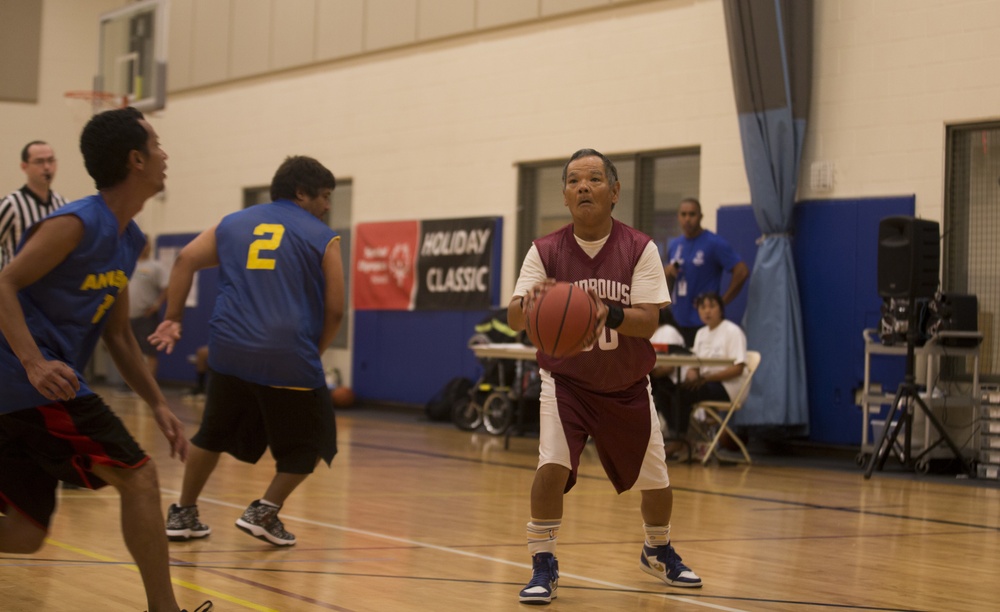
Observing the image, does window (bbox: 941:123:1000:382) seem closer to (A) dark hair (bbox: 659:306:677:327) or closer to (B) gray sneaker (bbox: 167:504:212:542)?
(A) dark hair (bbox: 659:306:677:327)

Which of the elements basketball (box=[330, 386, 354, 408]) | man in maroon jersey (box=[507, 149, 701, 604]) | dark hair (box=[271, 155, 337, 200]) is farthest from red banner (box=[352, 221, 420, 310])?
man in maroon jersey (box=[507, 149, 701, 604])

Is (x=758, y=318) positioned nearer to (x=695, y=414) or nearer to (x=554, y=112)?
(x=695, y=414)

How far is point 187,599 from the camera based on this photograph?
3975 mm

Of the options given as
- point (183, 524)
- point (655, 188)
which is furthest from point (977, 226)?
point (183, 524)

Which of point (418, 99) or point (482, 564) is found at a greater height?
point (418, 99)

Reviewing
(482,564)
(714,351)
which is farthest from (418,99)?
(482,564)

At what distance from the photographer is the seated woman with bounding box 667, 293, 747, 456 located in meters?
9.29

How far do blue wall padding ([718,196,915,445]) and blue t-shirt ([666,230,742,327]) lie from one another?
2.22ft

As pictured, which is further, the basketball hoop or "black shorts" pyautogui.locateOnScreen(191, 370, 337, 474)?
the basketball hoop

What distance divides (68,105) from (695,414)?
1257 cm

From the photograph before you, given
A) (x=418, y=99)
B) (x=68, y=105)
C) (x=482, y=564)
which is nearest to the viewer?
(x=482, y=564)

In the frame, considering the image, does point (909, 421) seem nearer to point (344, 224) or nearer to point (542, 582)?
point (542, 582)

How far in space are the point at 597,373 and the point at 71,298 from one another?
185 cm

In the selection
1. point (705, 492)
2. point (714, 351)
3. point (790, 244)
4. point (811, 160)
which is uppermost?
point (811, 160)
